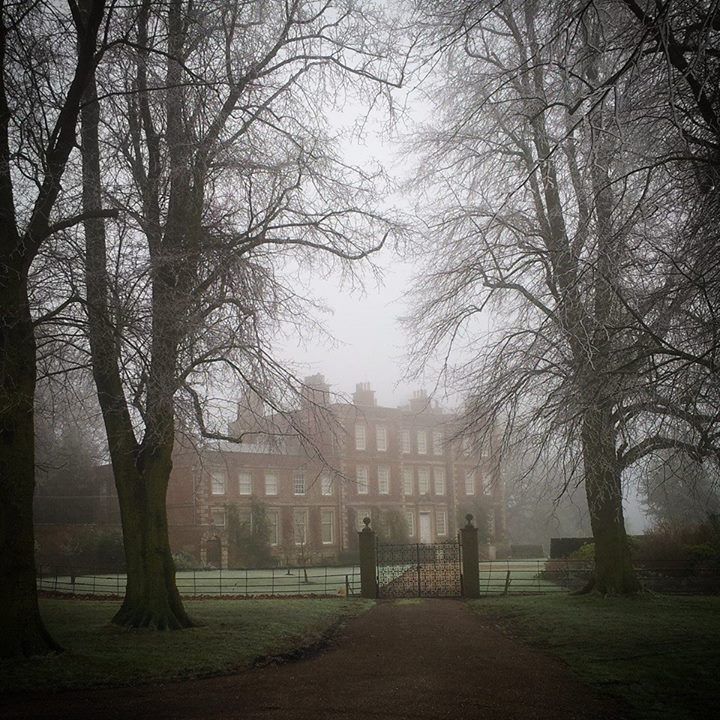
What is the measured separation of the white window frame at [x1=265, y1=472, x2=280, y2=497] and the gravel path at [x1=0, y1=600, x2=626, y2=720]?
114 ft

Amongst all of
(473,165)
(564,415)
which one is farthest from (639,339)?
(473,165)

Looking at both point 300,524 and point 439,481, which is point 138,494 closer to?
point 300,524

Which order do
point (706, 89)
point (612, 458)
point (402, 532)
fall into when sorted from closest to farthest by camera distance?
point (706, 89)
point (612, 458)
point (402, 532)

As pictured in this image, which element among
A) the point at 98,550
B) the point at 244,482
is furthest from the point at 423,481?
the point at 98,550

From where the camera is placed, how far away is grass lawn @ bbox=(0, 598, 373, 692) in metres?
9.31

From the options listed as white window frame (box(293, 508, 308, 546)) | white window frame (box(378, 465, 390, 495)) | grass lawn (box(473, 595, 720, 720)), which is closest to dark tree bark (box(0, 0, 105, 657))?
grass lawn (box(473, 595, 720, 720))

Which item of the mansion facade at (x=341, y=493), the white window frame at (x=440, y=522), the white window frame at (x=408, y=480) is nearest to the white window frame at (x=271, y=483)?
the mansion facade at (x=341, y=493)

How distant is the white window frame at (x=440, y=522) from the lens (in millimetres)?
58312

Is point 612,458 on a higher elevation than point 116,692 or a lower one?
higher

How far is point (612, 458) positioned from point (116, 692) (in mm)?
8441

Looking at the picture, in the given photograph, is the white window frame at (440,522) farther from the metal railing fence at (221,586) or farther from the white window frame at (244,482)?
the metal railing fence at (221,586)

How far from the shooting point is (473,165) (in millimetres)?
17531

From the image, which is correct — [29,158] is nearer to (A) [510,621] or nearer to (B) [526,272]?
(B) [526,272]

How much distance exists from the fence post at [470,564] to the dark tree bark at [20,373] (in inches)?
531
